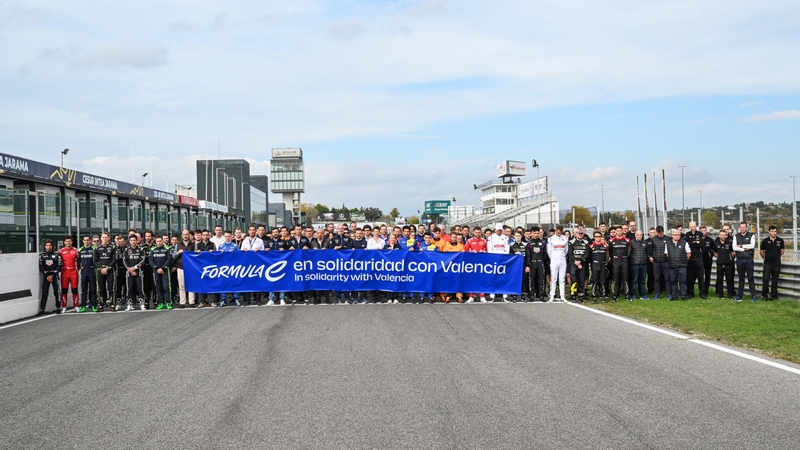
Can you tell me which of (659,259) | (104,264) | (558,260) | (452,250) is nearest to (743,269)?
(659,259)

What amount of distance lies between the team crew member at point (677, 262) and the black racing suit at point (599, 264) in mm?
1486

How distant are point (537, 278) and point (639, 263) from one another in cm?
253

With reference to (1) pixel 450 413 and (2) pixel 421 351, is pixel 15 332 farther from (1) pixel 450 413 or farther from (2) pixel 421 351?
(1) pixel 450 413

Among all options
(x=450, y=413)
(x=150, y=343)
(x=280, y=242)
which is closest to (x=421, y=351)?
(x=450, y=413)

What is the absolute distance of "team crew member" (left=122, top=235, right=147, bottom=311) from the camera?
15188 mm

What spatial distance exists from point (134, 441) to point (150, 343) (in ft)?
16.8

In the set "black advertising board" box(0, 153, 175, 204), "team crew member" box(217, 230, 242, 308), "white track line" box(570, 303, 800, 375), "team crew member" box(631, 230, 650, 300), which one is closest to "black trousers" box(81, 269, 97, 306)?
"team crew member" box(217, 230, 242, 308)

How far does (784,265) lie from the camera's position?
14.3 metres

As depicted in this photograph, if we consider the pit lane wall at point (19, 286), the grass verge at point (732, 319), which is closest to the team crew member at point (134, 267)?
the pit lane wall at point (19, 286)

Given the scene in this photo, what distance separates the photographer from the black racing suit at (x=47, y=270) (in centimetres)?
1448

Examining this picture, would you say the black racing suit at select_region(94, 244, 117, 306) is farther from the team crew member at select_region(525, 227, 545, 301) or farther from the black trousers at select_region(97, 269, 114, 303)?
the team crew member at select_region(525, 227, 545, 301)

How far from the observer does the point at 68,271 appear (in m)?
15.0

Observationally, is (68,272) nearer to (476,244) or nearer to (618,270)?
(476,244)

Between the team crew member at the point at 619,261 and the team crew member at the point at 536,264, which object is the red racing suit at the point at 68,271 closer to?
the team crew member at the point at 536,264
